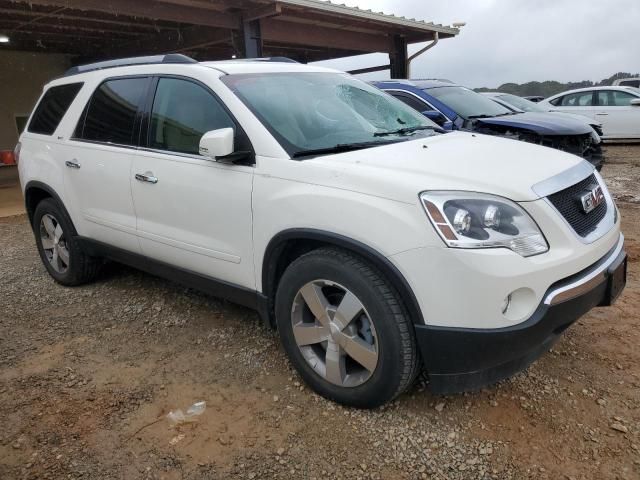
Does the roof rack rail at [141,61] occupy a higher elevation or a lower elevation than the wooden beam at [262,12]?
lower

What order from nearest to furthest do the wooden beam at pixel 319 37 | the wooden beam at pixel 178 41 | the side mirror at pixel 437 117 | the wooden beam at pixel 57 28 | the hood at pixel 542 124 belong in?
the side mirror at pixel 437 117, the hood at pixel 542 124, the wooden beam at pixel 57 28, the wooden beam at pixel 178 41, the wooden beam at pixel 319 37

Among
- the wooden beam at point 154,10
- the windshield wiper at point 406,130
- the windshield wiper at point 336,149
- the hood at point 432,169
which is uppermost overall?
the wooden beam at point 154,10

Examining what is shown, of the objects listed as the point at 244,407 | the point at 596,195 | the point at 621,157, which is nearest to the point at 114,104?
the point at 244,407

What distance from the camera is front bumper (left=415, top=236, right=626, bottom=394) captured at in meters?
2.22

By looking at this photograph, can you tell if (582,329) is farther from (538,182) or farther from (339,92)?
(339,92)

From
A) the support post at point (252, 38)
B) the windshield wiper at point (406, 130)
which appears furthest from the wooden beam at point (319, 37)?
the windshield wiper at point (406, 130)

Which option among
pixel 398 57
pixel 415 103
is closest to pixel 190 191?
pixel 415 103

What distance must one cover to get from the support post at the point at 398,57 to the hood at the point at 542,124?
5500mm

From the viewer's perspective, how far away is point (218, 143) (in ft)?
8.96

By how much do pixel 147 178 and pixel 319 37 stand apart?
808 cm

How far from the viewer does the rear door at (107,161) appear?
11.9 ft

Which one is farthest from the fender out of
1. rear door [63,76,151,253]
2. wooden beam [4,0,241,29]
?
wooden beam [4,0,241,29]

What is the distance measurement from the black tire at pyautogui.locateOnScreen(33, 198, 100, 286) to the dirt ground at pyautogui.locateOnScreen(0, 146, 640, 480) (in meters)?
0.70

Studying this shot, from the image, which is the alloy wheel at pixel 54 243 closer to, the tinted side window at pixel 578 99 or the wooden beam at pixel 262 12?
the wooden beam at pixel 262 12
